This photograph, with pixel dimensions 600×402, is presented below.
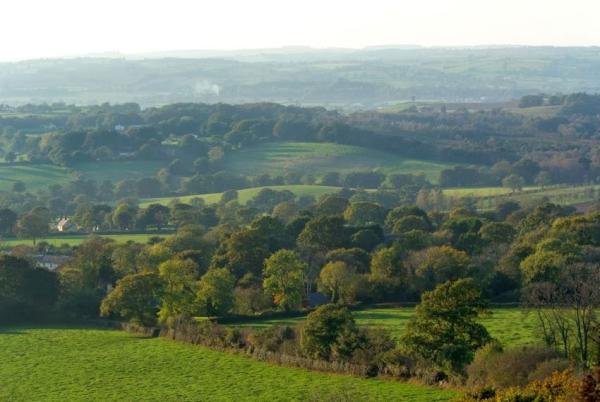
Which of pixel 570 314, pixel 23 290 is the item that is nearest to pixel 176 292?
pixel 23 290

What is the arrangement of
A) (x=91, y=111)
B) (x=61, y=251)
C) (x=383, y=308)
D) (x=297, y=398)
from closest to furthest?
(x=297, y=398)
(x=383, y=308)
(x=61, y=251)
(x=91, y=111)

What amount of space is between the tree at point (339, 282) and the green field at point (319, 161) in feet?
167

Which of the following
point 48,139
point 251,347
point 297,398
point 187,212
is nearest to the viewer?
point 297,398

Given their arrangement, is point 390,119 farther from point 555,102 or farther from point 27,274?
point 27,274

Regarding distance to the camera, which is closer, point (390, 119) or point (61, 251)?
point (61, 251)

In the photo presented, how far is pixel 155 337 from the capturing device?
113ft

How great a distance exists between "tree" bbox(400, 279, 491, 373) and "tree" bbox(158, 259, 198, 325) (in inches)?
369

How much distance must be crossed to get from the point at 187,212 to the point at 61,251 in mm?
11388

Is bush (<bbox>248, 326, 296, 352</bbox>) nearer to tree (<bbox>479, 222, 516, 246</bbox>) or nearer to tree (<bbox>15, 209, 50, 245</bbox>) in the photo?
tree (<bbox>479, 222, 516, 246</bbox>)

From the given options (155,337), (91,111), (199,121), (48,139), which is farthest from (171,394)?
(91,111)

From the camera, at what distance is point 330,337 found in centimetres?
2906

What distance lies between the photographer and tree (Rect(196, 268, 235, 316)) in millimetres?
36344

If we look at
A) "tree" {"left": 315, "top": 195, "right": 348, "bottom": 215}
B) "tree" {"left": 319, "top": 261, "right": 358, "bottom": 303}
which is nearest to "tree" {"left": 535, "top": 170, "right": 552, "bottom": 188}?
"tree" {"left": 315, "top": 195, "right": 348, "bottom": 215}

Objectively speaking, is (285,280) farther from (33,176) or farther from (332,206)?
(33,176)
